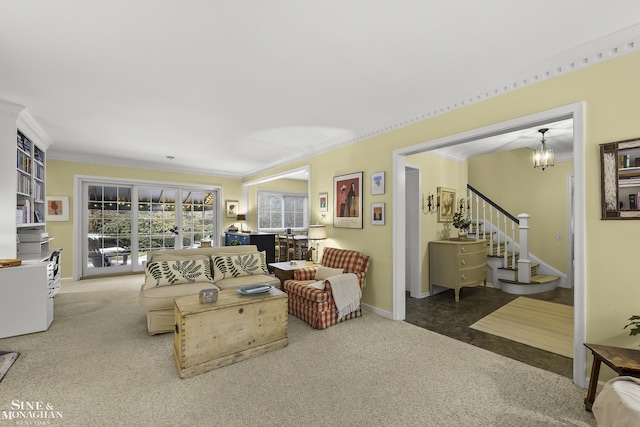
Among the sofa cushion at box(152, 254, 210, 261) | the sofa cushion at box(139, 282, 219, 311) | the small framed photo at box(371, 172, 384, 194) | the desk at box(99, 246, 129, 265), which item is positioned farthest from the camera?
the desk at box(99, 246, 129, 265)

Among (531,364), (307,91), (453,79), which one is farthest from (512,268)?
(307,91)

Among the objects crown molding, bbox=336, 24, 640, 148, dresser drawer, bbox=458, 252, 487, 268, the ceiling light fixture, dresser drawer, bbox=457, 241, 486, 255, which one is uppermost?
crown molding, bbox=336, 24, 640, 148

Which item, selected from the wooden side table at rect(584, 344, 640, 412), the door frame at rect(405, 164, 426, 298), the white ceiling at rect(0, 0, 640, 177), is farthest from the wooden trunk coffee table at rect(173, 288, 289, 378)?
the door frame at rect(405, 164, 426, 298)

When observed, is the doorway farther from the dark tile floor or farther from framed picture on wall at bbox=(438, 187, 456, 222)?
framed picture on wall at bbox=(438, 187, 456, 222)

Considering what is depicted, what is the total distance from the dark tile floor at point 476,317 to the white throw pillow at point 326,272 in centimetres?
108

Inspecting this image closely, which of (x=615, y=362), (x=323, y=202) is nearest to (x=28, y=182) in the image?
(x=323, y=202)

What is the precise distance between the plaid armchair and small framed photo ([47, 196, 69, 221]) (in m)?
5.12

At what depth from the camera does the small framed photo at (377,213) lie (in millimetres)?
3818

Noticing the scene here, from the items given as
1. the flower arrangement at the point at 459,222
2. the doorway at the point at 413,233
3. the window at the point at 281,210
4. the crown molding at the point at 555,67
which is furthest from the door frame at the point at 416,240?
the window at the point at 281,210

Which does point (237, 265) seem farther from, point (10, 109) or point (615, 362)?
point (615, 362)

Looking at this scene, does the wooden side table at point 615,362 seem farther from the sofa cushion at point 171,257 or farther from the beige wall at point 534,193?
the beige wall at point 534,193

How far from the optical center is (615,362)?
1695 mm

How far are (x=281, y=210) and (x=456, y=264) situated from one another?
5822 millimetres

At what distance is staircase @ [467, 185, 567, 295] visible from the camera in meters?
4.96
